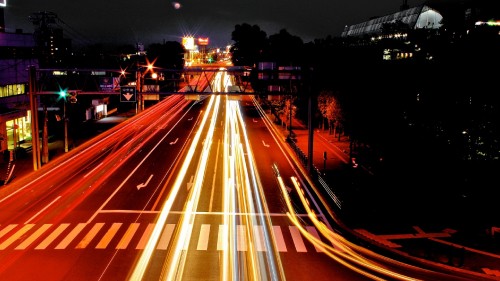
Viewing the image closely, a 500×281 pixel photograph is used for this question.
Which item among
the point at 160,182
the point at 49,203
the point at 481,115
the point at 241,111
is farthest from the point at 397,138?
the point at 241,111

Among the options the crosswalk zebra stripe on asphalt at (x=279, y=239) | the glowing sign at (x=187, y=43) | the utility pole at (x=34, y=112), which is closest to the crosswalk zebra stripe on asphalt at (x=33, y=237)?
the crosswalk zebra stripe on asphalt at (x=279, y=239)

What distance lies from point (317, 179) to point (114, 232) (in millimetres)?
13521

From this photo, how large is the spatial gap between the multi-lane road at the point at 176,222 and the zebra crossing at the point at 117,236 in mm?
38

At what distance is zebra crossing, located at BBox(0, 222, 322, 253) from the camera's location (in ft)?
58.0

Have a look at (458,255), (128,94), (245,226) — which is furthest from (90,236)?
(458,255)

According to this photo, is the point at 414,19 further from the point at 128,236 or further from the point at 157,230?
the point at 128,236

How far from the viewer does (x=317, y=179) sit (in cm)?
2912

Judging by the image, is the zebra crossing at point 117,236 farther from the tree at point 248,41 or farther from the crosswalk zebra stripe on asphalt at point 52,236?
the tree at point 248,41

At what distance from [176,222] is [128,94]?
483 inches

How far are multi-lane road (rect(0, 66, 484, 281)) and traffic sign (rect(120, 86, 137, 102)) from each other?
15.1 feet

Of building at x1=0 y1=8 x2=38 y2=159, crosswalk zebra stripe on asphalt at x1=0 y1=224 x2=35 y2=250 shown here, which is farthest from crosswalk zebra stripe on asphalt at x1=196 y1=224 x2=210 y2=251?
building at x1=0 y1=8 x2=38 y2=159

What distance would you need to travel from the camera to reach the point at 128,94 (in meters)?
30.3

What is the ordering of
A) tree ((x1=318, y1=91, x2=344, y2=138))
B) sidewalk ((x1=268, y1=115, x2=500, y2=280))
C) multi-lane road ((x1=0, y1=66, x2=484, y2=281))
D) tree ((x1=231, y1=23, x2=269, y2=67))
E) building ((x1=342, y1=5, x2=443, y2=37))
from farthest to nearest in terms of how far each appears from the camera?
1. tree ((x1=231, y1=23, x2=269, y2=67))
2. building ((x1=342, y1=5, x2=443, y2=37))
3. tree ((x1=318, y1=91, x2=344, y2=138))
4. sidewalk ((x1=268, y1=115, x2=500, y2=280))
5. multi-lane road ((x1=0, y1=66, x2=484, y2=281))

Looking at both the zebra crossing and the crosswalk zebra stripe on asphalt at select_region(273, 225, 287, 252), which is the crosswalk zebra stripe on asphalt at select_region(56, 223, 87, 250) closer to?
the zebra crossing
